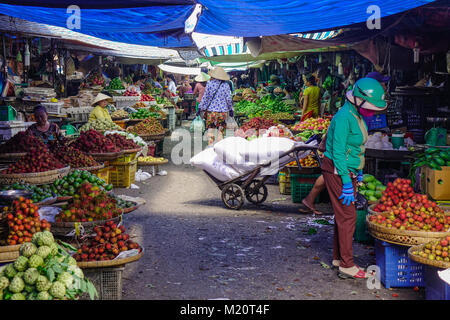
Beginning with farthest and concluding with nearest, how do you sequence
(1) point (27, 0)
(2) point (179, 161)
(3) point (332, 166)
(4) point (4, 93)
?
(2) point (179, 161), (4) point (4, 93), (1) point (27, 0), (3) point (332, 166)

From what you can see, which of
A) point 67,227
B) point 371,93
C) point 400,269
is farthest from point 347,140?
point 67,227

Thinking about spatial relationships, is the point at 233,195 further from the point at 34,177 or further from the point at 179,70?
the point at 179,70

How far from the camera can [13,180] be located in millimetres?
6605

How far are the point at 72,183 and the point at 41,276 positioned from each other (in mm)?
3413

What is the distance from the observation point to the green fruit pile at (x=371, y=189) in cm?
689

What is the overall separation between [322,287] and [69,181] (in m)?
3.79

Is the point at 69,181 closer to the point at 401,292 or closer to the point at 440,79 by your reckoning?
the point at 401,292

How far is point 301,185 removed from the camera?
879 centimetres

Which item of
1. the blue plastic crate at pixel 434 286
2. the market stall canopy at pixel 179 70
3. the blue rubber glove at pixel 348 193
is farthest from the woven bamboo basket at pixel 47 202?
the market stall canopy at pixel 179 70

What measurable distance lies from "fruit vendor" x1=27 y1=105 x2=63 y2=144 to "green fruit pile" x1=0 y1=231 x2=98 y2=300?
521 cm

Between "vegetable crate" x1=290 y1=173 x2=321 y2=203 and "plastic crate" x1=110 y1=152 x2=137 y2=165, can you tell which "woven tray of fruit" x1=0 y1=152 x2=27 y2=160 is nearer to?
"plastic crate" x1=110 y1=152 x2=137 y2=165

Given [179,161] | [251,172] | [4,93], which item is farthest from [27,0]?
[179,161]

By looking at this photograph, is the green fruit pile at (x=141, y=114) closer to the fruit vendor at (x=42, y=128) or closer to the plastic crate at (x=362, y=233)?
the fruit vendor at (x=42, y=128)

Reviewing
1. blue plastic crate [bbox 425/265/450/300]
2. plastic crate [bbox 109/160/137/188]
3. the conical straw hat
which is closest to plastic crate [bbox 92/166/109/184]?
plastic crate [bbox 109/160/137/188]
